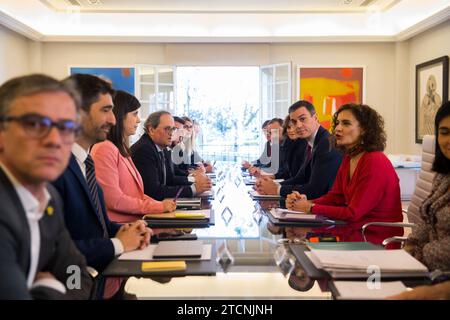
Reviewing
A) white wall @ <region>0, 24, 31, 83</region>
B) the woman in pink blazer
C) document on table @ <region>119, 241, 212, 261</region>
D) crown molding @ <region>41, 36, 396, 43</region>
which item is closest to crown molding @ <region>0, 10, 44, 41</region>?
white wall @ <region>0, 24, 31, 83</region>

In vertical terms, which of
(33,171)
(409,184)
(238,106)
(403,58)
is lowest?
(409,184)

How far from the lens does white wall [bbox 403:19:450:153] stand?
6875mm

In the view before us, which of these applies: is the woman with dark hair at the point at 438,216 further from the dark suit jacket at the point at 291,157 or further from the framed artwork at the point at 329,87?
the framed artwork at the point at 329,87

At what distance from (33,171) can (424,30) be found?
773 centimetres

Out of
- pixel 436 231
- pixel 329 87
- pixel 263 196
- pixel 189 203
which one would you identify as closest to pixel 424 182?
pixel 263 196

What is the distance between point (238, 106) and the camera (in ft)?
31.8

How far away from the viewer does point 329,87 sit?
8422 millimetres

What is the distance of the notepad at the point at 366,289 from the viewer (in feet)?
3.15

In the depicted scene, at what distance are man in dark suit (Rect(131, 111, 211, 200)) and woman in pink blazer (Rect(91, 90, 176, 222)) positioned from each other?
48 centimetres

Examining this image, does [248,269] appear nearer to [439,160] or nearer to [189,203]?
[439,160]

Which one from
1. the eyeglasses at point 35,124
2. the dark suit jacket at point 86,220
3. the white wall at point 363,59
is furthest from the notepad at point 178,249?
the white wall at point 363,59

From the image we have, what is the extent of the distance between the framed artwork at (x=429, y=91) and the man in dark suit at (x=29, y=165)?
6.91m
